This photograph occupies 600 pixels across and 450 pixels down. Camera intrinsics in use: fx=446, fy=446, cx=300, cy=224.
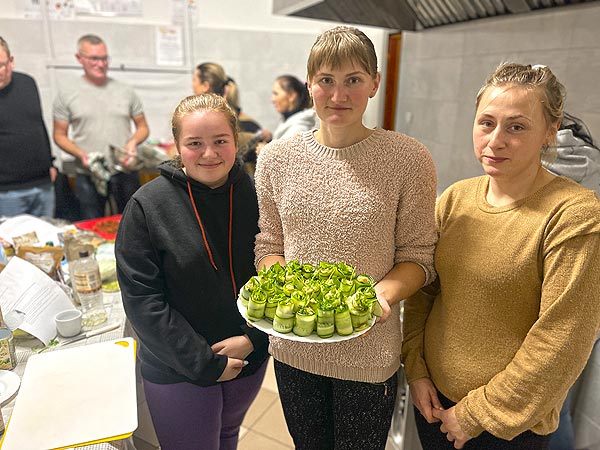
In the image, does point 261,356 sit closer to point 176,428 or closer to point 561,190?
point 176,428

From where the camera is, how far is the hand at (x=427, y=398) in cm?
110

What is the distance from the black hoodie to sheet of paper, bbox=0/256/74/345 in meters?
0.36

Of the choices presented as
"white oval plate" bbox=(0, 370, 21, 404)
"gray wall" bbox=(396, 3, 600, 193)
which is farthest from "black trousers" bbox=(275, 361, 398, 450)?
"gray wall" bbox=(396, 3, 600, 193)

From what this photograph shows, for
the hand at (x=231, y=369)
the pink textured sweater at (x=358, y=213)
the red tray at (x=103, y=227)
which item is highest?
the pink textured sweater at (x=358, y=213)

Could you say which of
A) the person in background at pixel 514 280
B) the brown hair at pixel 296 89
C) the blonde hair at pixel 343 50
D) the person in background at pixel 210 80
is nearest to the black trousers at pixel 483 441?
the person in background at pixel 514 280

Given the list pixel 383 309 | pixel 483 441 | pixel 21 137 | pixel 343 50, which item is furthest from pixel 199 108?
pixel 21 137

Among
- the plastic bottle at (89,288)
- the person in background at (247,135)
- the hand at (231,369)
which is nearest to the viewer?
the hand at (231,369)

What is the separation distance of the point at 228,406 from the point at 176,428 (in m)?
0.16

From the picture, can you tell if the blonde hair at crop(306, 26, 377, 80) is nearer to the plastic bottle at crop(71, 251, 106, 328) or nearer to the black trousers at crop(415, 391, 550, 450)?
the black trousers at crop(415, 391, 550, 450)

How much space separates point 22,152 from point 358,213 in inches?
108

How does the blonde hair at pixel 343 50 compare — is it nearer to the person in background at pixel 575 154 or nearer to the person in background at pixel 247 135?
the person in background at pixel 575 154

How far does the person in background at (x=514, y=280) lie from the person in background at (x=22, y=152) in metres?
2.84

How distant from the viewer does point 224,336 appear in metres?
1.25

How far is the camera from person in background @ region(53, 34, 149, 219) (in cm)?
337
